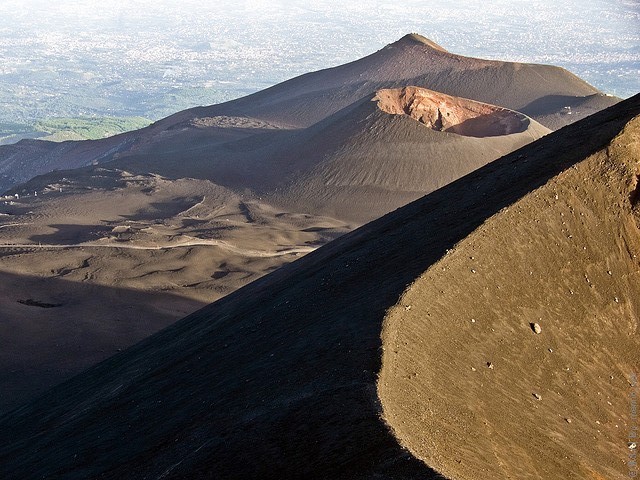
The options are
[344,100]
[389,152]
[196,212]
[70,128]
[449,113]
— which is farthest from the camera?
[70,128]

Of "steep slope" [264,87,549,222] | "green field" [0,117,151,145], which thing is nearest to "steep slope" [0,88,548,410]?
"steep slope" [264,87,549,222]

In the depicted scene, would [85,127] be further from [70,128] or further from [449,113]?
[449,113]

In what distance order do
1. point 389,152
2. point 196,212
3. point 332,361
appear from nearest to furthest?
point 332,361, point 196,212, point 389,152

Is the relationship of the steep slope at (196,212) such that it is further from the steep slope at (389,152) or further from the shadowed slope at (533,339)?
the shadowed slope at (533,339)

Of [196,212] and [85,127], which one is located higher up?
[196,212]

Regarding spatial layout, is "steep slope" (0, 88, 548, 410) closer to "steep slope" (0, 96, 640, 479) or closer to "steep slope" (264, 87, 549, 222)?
"steep slope" (264, 87, 549, 222)

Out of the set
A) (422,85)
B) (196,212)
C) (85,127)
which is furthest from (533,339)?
(85,127)
